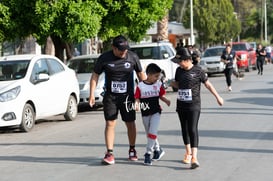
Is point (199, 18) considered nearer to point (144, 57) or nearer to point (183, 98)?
point (144, 57)

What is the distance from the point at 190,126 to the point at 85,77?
975 centimetres

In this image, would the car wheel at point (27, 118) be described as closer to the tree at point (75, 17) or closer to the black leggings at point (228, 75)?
the tree at point (75, 17)

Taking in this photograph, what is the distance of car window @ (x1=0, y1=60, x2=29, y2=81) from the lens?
13789 mm

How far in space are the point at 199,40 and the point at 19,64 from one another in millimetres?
48483

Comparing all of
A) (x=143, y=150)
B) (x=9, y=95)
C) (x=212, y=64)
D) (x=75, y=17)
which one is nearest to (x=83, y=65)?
(x=75, y=17)

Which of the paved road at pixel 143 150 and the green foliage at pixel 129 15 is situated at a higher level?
the green foliage at pixel 129 15

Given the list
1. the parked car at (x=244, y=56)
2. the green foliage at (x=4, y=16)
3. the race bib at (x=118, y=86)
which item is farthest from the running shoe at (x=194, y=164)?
the parked car at (x=244, y=56)

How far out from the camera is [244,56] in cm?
3441

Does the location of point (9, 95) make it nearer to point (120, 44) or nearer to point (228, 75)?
point (120, 44)

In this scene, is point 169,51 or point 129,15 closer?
point 129,15

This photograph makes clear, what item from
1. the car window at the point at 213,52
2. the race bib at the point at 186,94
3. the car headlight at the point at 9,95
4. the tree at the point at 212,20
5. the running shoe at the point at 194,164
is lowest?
the running shoe at the point at 194,164

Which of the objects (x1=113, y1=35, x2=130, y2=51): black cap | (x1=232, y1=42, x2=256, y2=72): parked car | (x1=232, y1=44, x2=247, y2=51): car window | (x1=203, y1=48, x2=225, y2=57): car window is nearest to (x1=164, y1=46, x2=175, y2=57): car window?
(x1=203, y1=48, x2=225, y2=57): car window

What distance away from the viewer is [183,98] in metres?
8.80

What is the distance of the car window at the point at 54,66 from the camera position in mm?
14836
